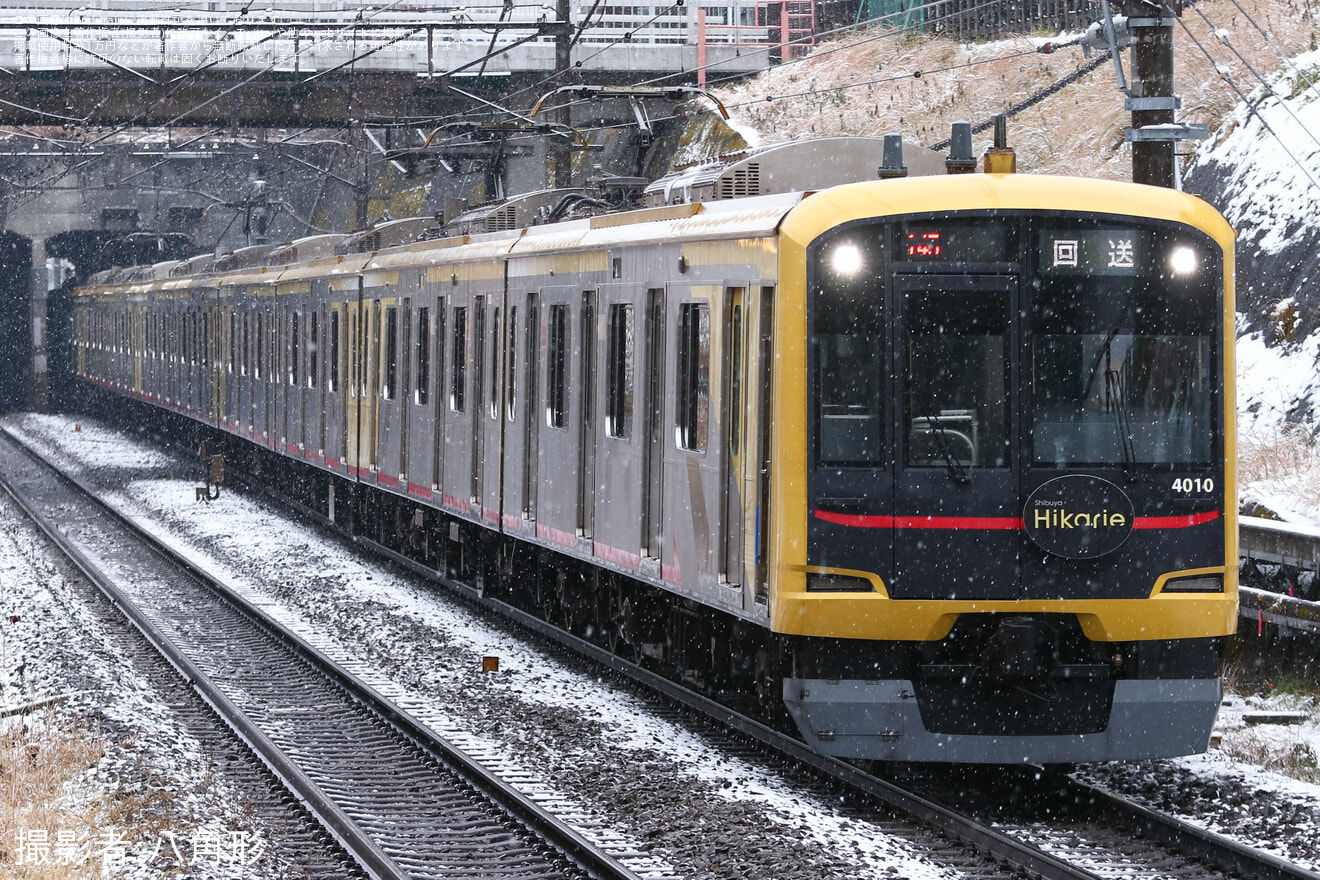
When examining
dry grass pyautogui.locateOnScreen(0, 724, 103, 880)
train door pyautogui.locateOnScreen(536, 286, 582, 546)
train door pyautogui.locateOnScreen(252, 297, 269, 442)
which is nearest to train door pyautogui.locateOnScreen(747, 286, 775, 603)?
dry grass pyautogui.locateOnScreen(0, 724, 103, 880)

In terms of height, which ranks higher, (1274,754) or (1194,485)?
(1194,485)

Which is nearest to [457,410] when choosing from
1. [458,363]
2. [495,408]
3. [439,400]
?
[458,363]

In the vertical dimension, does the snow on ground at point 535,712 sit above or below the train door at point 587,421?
below

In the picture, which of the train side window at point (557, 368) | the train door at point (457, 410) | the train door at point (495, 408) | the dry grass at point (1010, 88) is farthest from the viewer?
the dry grass at point (1010, 88)

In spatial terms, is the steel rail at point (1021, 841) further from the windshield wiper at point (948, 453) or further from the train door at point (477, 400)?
the train door at point (477, 400)

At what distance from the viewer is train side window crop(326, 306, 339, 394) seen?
21922mm

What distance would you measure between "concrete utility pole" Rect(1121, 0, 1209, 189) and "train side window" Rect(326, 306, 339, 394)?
457 inches

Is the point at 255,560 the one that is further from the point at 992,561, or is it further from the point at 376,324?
the point at 992,561

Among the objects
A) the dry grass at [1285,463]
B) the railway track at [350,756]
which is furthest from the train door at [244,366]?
the dry grass at [1285,463]

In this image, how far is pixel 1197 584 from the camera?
892 centimetres

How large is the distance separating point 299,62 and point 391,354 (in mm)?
18577

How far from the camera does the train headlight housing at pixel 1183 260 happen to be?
896cm

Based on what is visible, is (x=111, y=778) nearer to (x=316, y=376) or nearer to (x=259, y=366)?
(x=316, y=376)

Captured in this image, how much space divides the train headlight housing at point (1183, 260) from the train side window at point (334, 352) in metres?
14.1
